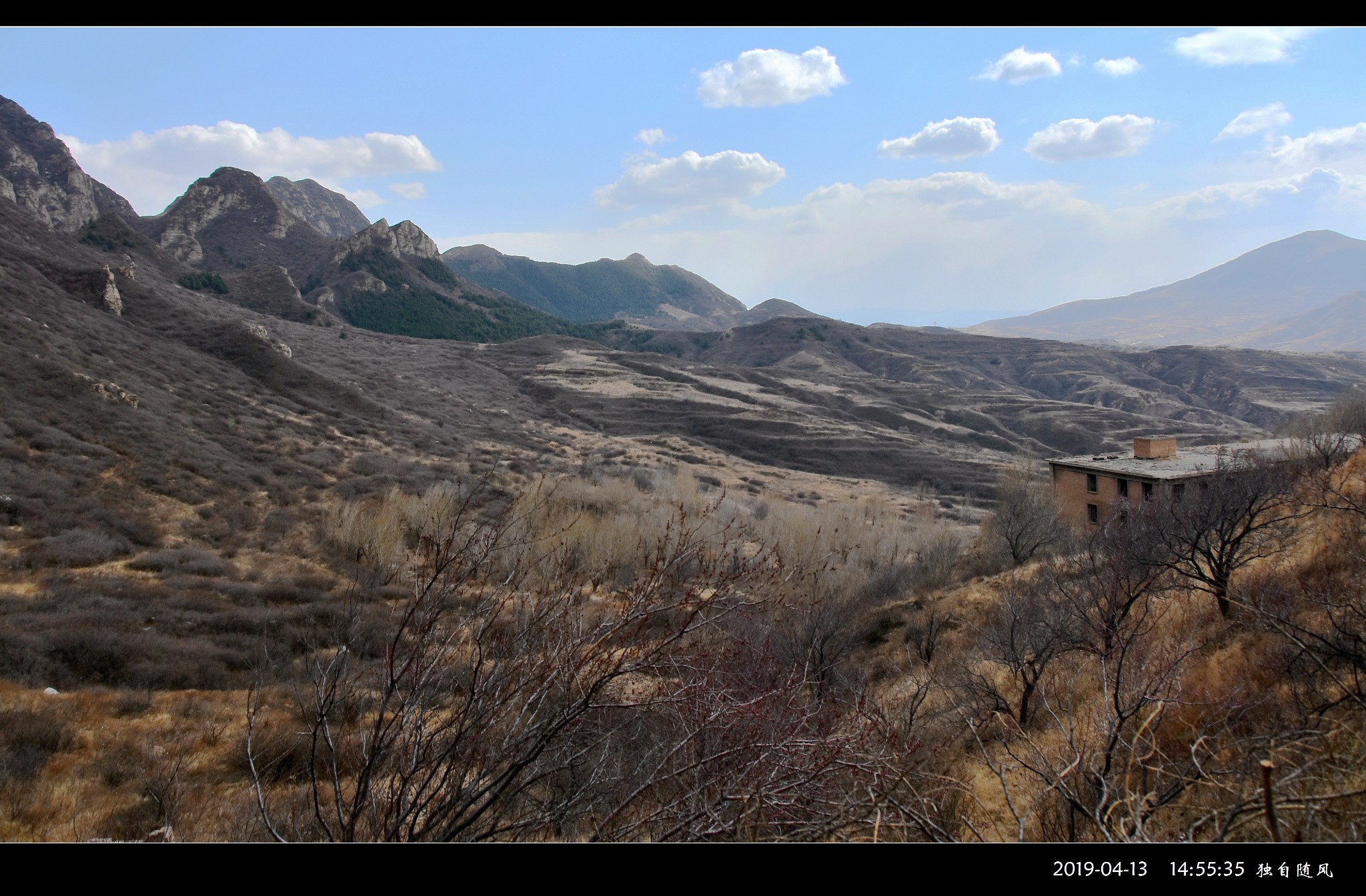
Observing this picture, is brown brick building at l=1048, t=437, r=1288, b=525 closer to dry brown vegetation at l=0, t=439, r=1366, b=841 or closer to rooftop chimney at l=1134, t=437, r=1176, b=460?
rooftop chimney at l=1134, t=437, r=1176, b=460

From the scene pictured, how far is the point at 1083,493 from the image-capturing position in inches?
1314

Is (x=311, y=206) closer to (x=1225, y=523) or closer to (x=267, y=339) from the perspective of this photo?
(x=267, y=339)

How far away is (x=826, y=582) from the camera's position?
21.3m

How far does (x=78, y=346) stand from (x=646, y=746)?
1270 inches

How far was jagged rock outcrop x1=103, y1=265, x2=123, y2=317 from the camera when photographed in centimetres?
3581

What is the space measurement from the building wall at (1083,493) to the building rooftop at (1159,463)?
1.18 feet

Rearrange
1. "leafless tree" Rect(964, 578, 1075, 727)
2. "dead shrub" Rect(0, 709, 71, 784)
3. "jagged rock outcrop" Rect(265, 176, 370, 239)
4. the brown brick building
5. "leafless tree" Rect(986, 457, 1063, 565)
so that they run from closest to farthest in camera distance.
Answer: "dead shrub" Rect(0, 709, 71, 784) → "leafless tree" Rect(964, 578, 1075, 727) → "leafless tree" Rect(986, 457, 1063, 565) → the brown brick building → "jagged rock outcrop" Rect(265, 176, 370, 239)

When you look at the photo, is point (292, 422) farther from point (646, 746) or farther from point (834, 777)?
point (834, 777)

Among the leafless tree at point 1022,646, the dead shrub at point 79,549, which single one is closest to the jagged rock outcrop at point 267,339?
the dead shrub at point 79,549

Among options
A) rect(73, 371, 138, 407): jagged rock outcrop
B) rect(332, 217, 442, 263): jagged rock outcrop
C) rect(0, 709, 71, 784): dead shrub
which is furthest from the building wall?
rect(332, 217, 442, 263): jagged rock outcrop

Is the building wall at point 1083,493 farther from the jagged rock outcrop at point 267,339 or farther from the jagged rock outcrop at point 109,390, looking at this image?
the jagged rock outcrop at point 267,339

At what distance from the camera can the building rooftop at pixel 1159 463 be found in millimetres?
29562
